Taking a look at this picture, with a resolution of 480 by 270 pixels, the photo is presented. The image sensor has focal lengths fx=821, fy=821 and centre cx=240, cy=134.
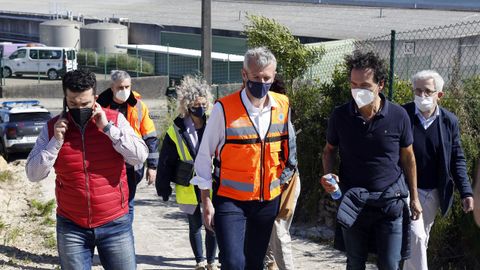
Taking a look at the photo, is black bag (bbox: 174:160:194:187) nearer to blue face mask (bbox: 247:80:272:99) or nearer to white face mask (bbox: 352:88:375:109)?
blue face mask (bbox: 247:80:272:99)

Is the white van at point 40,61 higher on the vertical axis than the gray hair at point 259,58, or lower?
lower

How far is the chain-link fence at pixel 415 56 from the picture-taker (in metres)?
8.02

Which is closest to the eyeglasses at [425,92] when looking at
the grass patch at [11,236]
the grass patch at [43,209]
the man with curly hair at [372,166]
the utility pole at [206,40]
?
the man with curly hair at [372,166]

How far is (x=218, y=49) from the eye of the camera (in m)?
39.1

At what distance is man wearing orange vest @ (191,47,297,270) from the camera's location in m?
5.11

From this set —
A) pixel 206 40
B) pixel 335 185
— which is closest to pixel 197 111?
pixel 335 185

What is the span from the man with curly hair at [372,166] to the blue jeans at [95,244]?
131 cm

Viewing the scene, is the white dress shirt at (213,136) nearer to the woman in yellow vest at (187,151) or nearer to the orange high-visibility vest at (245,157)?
the orange high-visibility vest at (245,157)

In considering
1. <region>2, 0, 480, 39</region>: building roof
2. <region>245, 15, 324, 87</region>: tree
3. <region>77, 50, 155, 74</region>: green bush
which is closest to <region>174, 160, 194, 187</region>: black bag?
<region>245, 15, 324, 87</region>: tree

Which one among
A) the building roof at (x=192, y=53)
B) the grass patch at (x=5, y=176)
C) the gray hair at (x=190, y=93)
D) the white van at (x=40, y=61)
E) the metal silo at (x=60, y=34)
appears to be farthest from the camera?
the metal silo at (x=60, y=34)

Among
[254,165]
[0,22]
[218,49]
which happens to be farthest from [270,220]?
[0,22]

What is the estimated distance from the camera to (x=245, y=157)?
201 inches

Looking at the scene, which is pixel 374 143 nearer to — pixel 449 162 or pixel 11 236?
pixel 449 162

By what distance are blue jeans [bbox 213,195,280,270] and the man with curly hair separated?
44 centimetres
